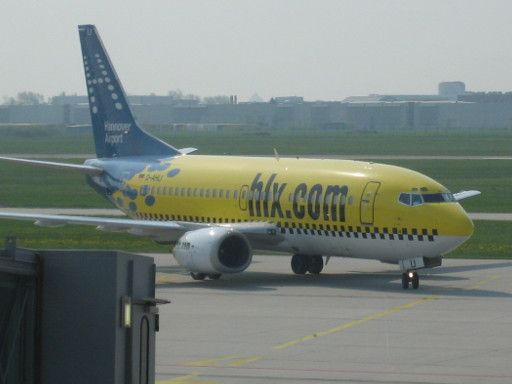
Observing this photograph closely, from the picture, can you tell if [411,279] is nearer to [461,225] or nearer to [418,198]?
[461,225]

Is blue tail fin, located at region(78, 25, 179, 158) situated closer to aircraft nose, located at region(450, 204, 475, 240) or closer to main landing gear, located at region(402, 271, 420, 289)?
main landing gear, located at region(402, 271, 420, 289)

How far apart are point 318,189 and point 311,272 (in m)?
3.34

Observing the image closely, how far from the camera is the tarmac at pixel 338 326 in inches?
883

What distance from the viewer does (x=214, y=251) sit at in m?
36.2

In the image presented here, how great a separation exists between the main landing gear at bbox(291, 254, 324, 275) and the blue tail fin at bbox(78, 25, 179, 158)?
7.97m

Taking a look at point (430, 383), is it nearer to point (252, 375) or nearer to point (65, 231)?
point (252, 375)

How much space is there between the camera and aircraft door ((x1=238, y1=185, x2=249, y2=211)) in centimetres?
3931

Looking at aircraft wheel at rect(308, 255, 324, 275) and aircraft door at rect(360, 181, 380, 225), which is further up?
aircraft door at rect(360, 181, 380, 225)

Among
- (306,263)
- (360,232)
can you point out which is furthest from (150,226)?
(360,232)

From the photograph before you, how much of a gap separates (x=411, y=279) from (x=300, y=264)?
15.6ft

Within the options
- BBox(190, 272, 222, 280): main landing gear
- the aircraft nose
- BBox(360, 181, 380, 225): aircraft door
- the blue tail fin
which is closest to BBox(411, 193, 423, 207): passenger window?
the aircraft nose

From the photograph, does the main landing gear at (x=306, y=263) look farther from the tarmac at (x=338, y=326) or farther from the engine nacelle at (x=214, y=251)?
the engine nacelle at (x=214, y=251)

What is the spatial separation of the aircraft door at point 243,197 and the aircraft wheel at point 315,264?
2.44 metres

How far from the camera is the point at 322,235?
37.0 metres
